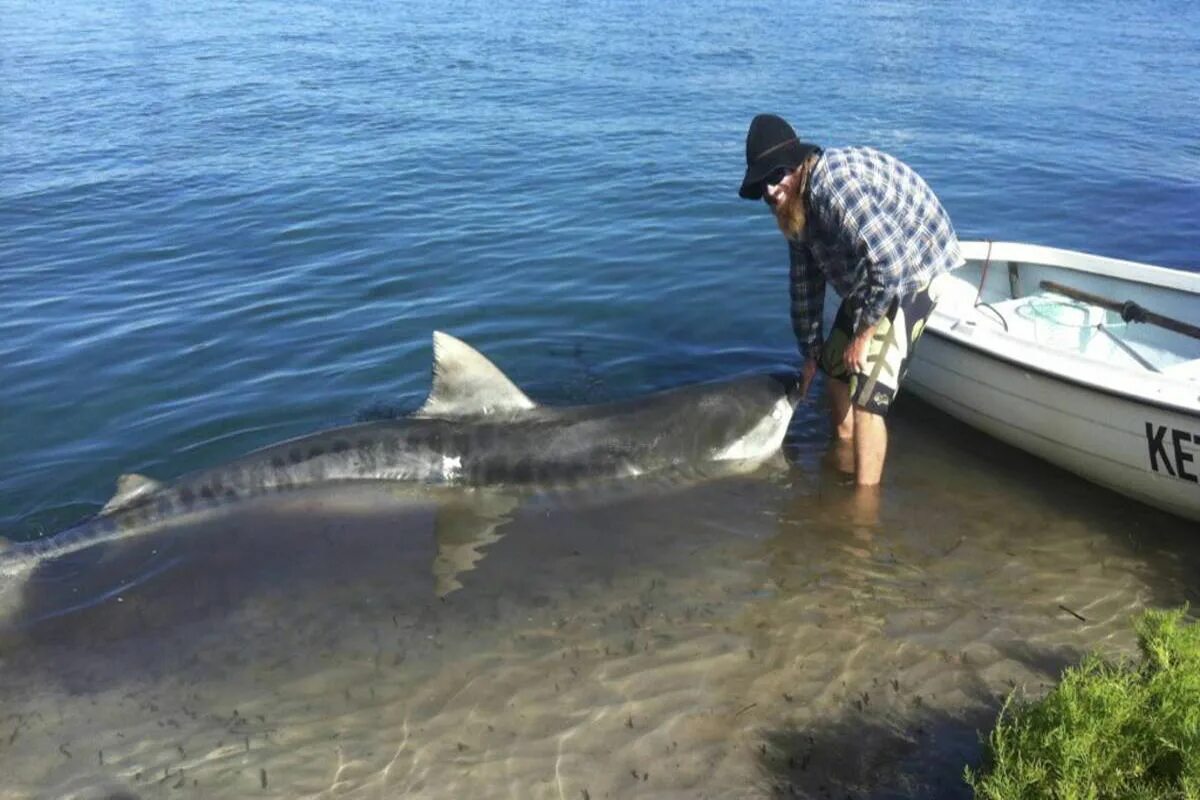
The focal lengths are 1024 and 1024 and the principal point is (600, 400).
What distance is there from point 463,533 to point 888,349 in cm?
289

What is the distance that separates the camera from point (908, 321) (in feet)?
20.9

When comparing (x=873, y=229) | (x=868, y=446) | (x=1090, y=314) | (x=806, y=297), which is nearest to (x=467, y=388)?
(x=806, y=297)

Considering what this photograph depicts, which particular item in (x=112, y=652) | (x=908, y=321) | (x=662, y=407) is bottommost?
(x=112, y=652)

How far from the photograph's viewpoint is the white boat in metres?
5.88

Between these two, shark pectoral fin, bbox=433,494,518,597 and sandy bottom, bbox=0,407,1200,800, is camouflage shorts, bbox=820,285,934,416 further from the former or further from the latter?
shark pectoral fin, bbox=433,494,518,597

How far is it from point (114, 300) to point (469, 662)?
7.54 metres

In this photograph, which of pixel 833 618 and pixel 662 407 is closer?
pixel 833 618

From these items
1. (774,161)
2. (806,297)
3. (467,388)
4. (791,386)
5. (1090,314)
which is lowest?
(791,386)

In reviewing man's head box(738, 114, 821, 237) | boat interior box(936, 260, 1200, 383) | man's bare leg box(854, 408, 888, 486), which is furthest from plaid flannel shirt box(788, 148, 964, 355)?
boat interior box(936, 260, 1200, 383)

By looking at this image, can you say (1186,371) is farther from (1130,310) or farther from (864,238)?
(864,238)

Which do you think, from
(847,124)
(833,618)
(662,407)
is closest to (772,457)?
(662,407)

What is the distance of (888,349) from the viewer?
20.7 ft

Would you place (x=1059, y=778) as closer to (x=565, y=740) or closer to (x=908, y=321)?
(x=565, y=740)

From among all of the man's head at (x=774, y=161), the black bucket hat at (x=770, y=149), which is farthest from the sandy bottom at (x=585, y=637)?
the black bucket hat at (x=770, y=149)
